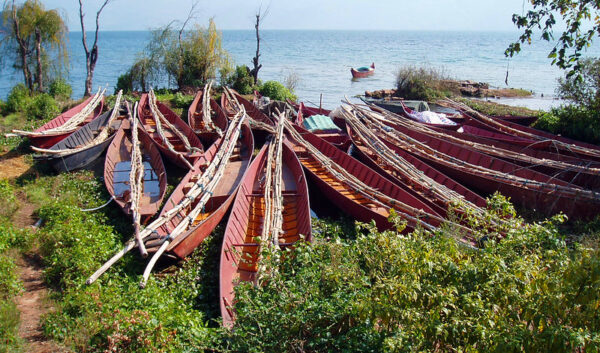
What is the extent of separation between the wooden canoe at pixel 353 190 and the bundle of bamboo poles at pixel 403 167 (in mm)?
858

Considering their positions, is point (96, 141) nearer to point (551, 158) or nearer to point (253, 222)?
point (253, 222)

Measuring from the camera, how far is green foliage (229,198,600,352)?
144 inches

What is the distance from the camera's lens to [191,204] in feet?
33.9

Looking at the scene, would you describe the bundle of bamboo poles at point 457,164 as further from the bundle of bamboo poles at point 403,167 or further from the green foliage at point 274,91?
the green foliage at point 274,91

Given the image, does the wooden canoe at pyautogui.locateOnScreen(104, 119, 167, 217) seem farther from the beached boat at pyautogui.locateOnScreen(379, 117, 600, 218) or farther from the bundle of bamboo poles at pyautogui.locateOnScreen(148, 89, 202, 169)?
the beached boat at pyautogui.locateOnScreen(379, 117, 600, 218)

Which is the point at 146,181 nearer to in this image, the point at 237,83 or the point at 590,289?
the point at 590,289

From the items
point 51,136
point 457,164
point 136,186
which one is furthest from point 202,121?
point 457,164

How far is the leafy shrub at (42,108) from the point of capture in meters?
18.3

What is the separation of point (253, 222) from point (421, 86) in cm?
2387

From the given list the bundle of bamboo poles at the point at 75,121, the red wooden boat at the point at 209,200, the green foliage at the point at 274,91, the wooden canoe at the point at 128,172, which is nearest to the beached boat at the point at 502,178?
the red wooden boat at the point at 209,200

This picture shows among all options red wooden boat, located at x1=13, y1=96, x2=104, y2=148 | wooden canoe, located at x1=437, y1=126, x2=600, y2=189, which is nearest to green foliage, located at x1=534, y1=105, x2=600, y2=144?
wooden canoe, located at x1=437, y1=126, x2=600, y2=189

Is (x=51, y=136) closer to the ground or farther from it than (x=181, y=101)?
closer to the ground

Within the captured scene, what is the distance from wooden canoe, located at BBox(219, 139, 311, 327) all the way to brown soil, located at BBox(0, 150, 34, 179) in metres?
7.28

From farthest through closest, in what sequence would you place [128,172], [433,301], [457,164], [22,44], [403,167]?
[22,44]
[457,164]
[128,172]
[403,167]
[433,301]
